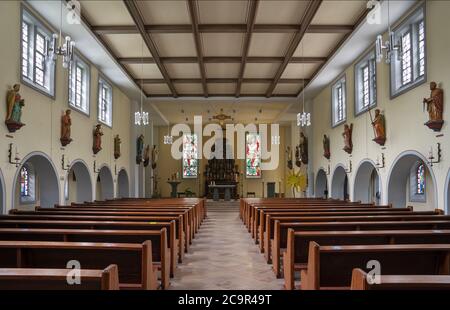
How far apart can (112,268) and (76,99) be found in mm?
11729

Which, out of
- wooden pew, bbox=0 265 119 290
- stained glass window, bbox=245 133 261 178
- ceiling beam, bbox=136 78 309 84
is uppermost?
ceiling beam, bbox=136 78 309 84

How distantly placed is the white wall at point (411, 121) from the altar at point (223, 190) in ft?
31.3

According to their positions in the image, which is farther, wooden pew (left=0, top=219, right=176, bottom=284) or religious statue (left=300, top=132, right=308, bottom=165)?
religious statue (left=300, top=132, right=308, bottom=165)

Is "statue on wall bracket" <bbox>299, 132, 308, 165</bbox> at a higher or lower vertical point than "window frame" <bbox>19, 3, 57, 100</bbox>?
lower

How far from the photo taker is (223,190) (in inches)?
1019

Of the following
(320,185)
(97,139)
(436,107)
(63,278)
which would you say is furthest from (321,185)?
(63,278)

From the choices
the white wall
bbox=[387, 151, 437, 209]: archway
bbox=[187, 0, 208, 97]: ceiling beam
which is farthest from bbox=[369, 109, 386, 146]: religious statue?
bbox=[187, 0, 208, 97]: ceiling beam

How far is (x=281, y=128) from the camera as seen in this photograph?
28344mm

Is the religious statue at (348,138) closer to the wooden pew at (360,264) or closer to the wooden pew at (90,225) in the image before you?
the wooden pew at (90,225)

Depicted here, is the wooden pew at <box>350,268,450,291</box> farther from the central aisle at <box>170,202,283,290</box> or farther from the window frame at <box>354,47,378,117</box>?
the window frame at <box>354,47,378,117</box>

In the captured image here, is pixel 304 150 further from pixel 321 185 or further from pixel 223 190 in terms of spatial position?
pixel 223 190

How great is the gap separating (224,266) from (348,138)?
9179 mm

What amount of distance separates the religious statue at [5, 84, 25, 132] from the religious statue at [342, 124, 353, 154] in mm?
10328

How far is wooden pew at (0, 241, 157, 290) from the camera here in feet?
11.9
